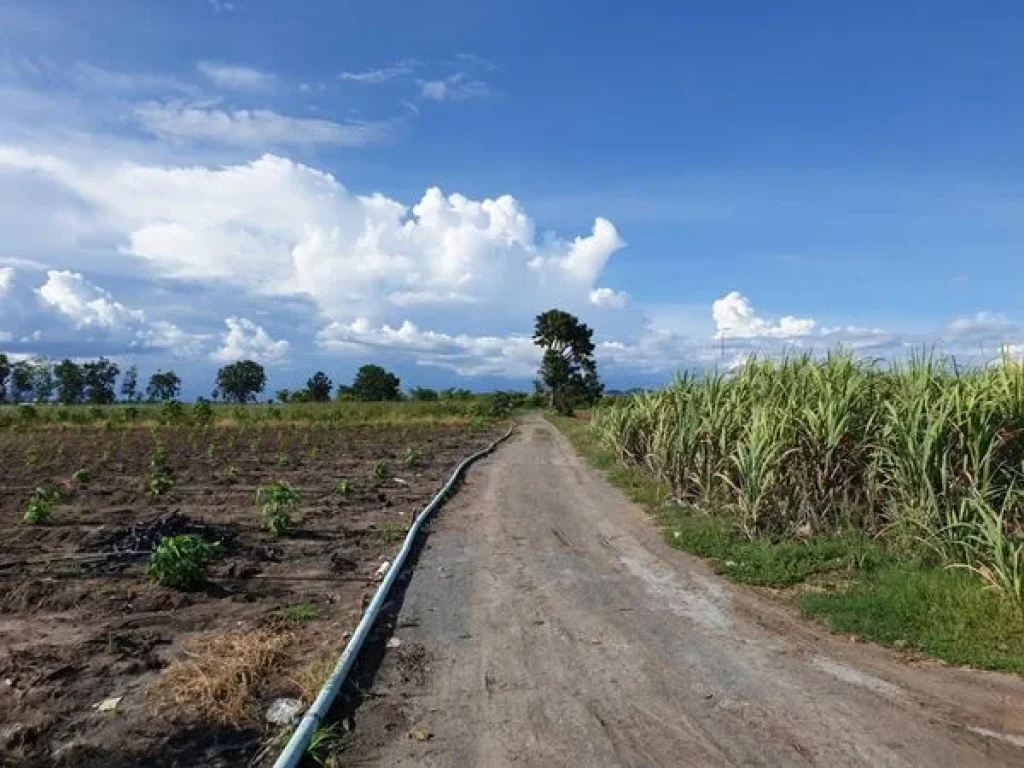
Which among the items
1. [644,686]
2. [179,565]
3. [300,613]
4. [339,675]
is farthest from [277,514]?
[644,686]

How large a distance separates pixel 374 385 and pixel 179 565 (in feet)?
196

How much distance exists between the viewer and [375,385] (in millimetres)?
66750

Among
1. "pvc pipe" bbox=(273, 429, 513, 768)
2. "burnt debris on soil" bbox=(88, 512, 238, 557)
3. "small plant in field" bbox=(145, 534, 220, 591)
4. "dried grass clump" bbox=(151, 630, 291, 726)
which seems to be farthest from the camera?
Answer: "burnt debris on soil" bbox=(88, 512, 238, 557)

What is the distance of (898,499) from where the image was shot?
28.9 feet

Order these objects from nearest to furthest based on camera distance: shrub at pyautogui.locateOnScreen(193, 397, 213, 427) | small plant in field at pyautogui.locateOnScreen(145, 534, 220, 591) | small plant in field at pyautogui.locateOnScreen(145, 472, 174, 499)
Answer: small plant in field at pyautogui.locateOnScreen(145, 534, 220, 591)
small plant in field at pyautogui.locateOnScreen(145, 472, 174, 499)
shrub at pyautogui.locateOnScreen(193, 397, 213, 427)

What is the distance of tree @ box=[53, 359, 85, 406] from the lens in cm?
7200

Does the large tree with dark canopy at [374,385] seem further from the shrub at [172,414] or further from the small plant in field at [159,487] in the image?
the small plant in field at [159,487]

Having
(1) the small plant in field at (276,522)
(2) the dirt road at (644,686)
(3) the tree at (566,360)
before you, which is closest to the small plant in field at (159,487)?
(1) the small plant in field at (276,522)

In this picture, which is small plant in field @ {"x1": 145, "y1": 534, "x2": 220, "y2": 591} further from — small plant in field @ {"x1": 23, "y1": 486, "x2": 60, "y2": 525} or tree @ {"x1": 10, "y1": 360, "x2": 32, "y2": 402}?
tree @ {"x1": 10, "y1": 360, "x2": 32, "y2": 402}

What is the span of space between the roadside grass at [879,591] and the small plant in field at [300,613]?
4.09 m

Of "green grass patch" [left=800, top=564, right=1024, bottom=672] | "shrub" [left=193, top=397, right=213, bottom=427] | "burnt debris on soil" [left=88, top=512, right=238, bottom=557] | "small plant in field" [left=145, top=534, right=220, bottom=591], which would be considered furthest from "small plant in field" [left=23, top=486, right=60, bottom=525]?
"shrub" [left=193, top=397, right=213, bottom=427]

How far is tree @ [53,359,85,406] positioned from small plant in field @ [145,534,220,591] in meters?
71.7

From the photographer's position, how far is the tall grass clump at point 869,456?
7820 millimetres

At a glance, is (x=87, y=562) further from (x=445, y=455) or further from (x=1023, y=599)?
(x=445, y=455)
